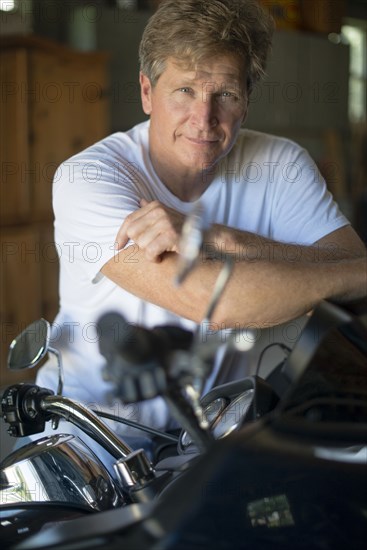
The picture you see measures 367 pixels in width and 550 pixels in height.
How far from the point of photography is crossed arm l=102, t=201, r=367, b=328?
3.75 feet

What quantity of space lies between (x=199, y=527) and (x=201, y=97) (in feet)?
3.12

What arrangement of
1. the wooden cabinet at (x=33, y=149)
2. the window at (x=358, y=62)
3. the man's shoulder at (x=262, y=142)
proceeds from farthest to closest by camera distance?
the window at (x=358, y=62) → the wooden cabinet at (x=33, y=149) → the man's shoulder at (x=262, y=142)

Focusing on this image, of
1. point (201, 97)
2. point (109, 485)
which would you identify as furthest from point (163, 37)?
point (109, 485)

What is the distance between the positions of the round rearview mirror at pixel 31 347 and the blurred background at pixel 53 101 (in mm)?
2060

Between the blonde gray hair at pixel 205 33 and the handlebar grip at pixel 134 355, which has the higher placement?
the blonde gray hair at pixel 205 33

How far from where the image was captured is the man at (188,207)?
116 centimetres

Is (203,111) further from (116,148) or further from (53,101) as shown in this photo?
(53,101)

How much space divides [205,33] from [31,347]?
62 centimetres

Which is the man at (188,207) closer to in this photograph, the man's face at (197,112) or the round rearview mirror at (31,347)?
the man's face at (197,112)

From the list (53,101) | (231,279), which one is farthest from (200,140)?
(53,101)

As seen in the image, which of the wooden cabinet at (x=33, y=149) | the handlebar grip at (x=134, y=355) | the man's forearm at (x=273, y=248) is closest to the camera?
the handlebar grip at (x=134, y=355)

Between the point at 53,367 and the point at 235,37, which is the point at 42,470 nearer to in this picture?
the point at 53,367

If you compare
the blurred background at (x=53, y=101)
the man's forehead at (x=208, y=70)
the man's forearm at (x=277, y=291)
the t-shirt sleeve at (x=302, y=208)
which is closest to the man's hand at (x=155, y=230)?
the man's forearm at (x=277, y=291)

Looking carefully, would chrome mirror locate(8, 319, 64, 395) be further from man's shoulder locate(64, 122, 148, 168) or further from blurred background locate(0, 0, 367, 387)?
blurred background locate(0, 0, 367, 387)
